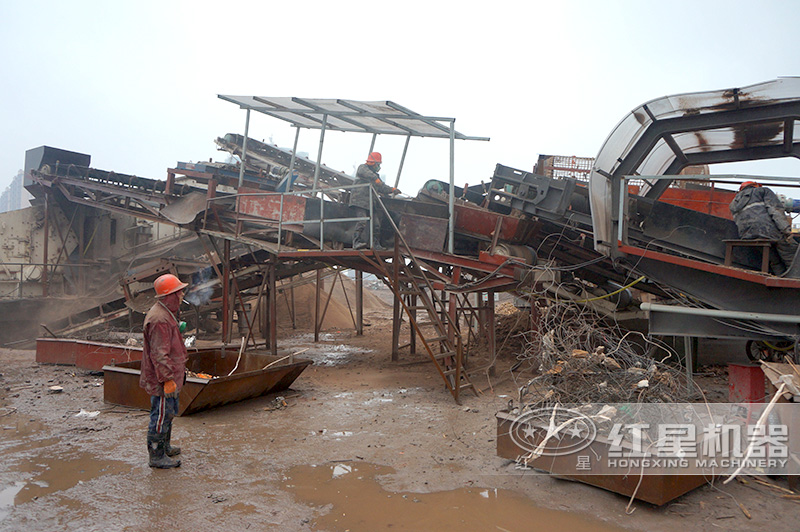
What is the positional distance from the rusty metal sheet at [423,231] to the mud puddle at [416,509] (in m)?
4.61

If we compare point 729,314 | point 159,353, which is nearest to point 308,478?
point 159,353

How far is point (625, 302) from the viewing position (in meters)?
9.73

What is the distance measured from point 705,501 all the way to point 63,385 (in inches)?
366

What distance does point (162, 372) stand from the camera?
5152 mm

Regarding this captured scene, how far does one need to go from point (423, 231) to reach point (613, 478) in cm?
536

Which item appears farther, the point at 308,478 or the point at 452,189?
the point at 452,189

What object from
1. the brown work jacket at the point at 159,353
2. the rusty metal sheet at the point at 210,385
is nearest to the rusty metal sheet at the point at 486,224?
the rusty metal sheet at the point at 210,385

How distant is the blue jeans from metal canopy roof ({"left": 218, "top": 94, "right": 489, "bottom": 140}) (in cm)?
533

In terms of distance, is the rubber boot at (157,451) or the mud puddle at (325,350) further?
the mud puddle at (325,350)

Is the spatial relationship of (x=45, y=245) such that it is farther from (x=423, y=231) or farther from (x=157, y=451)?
(x=157, y=451)

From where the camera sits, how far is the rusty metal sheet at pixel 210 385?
673cm

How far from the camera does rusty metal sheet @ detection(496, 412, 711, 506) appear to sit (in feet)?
13.5

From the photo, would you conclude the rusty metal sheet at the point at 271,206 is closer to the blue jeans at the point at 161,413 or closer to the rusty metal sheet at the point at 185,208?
the rusty metal sheet at the point at 185,208

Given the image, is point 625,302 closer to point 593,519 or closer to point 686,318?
point 686,318
